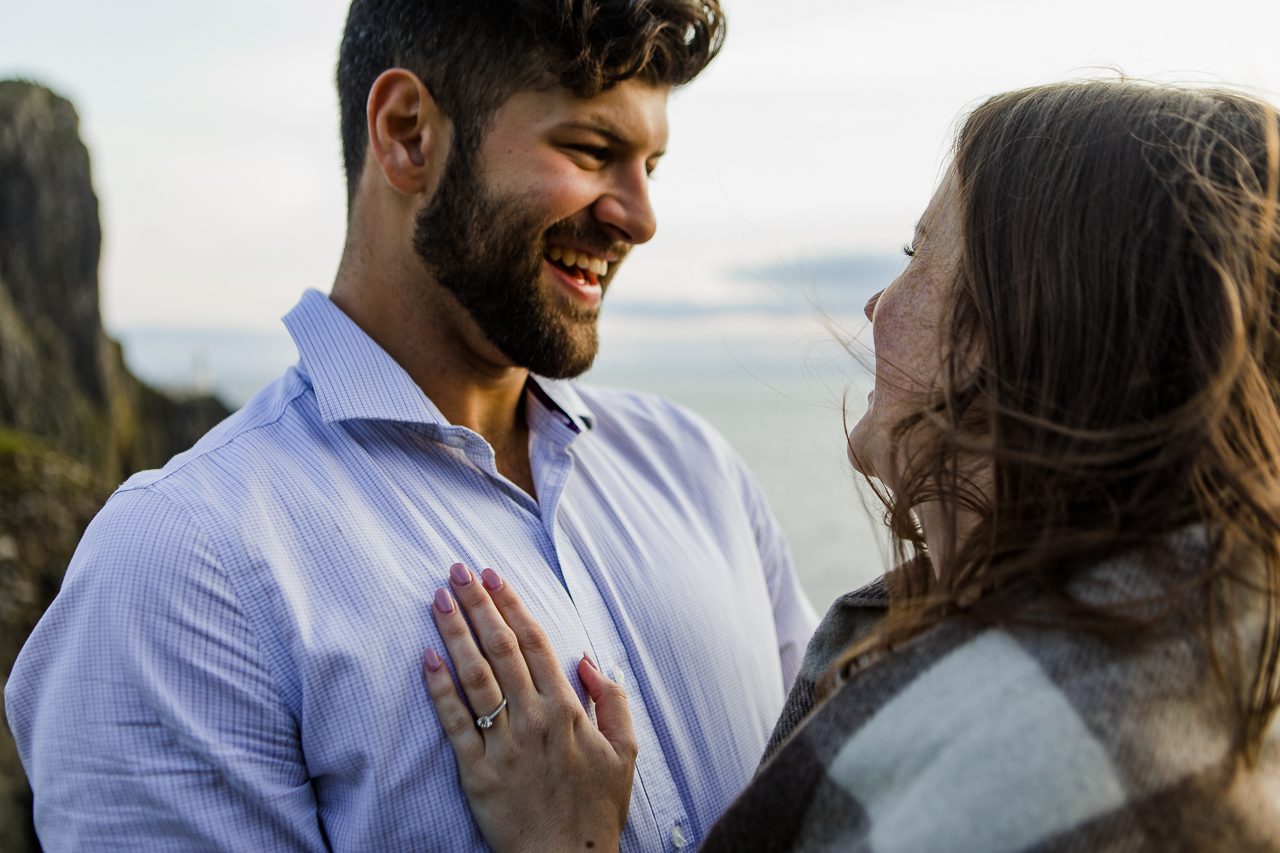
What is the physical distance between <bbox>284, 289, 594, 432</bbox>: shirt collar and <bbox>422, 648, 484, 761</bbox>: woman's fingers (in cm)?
53

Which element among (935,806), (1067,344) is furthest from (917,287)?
(935,806)

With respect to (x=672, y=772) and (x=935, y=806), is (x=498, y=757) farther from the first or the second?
(x=935, y=806)

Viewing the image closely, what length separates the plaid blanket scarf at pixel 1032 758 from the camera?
3.59ft

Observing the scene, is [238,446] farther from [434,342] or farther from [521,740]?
[521,740]

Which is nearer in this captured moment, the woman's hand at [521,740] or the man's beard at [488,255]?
the woman's hand at [521,740]

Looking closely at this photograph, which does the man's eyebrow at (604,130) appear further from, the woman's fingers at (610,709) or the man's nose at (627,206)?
Answer: the woman's fingers at (610,709)

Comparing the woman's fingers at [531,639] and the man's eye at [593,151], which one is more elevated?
the man's eye at [593,151]

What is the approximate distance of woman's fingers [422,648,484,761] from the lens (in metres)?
1.75

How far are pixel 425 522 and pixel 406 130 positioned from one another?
0.99 meters

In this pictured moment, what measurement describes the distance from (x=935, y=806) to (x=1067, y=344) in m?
0.59

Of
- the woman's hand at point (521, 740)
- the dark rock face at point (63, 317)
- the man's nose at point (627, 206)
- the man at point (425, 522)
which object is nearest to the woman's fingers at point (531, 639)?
the woman's hand at point (521, 740)

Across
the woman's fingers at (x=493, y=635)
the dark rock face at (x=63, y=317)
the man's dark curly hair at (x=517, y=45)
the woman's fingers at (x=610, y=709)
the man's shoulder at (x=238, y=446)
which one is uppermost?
the man's dark curly hair at (x=517, y=45)

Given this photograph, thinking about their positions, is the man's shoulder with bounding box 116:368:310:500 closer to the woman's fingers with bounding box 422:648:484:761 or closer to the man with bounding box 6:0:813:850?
the man with bounding box 6:0:813:850

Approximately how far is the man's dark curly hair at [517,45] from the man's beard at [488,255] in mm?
123
